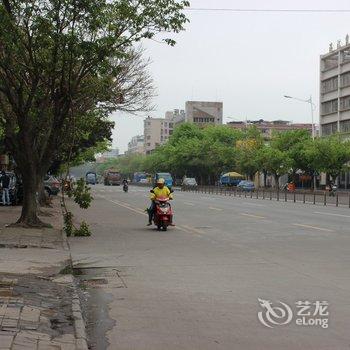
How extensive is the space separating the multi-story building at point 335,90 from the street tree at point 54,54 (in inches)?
2748

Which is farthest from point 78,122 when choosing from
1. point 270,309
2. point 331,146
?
point 331,146

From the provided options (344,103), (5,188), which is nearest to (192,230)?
(5,188)

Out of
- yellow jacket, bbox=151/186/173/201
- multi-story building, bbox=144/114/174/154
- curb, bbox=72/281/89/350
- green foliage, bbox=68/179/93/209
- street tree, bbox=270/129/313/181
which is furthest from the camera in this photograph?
multi-story building, bbox=144/114/174/154

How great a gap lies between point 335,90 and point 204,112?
84.7m

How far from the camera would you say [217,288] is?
8.95 m

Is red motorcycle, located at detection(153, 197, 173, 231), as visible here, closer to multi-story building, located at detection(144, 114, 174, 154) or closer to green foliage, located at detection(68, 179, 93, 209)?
green foliage, located at detection(68, 179, 93, 209)

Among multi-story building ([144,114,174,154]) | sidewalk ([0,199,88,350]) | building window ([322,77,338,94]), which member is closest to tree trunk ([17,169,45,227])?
sidewalk ([0,199,88,350])

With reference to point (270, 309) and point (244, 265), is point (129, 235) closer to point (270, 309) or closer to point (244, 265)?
point (244, 265)

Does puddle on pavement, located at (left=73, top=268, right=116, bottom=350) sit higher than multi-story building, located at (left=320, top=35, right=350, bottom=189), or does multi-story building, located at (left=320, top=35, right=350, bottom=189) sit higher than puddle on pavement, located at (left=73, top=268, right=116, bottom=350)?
multi-story building, located at (left=320, top=35, right=350, bottom=189)

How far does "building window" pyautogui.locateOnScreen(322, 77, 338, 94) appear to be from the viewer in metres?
91.5

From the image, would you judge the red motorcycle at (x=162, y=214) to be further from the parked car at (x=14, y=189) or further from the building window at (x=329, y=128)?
the building window at (x=329, y=128)

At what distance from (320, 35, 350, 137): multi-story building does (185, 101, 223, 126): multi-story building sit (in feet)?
248

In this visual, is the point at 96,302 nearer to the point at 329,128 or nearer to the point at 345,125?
the point at 345,125

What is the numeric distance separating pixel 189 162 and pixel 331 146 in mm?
42303
